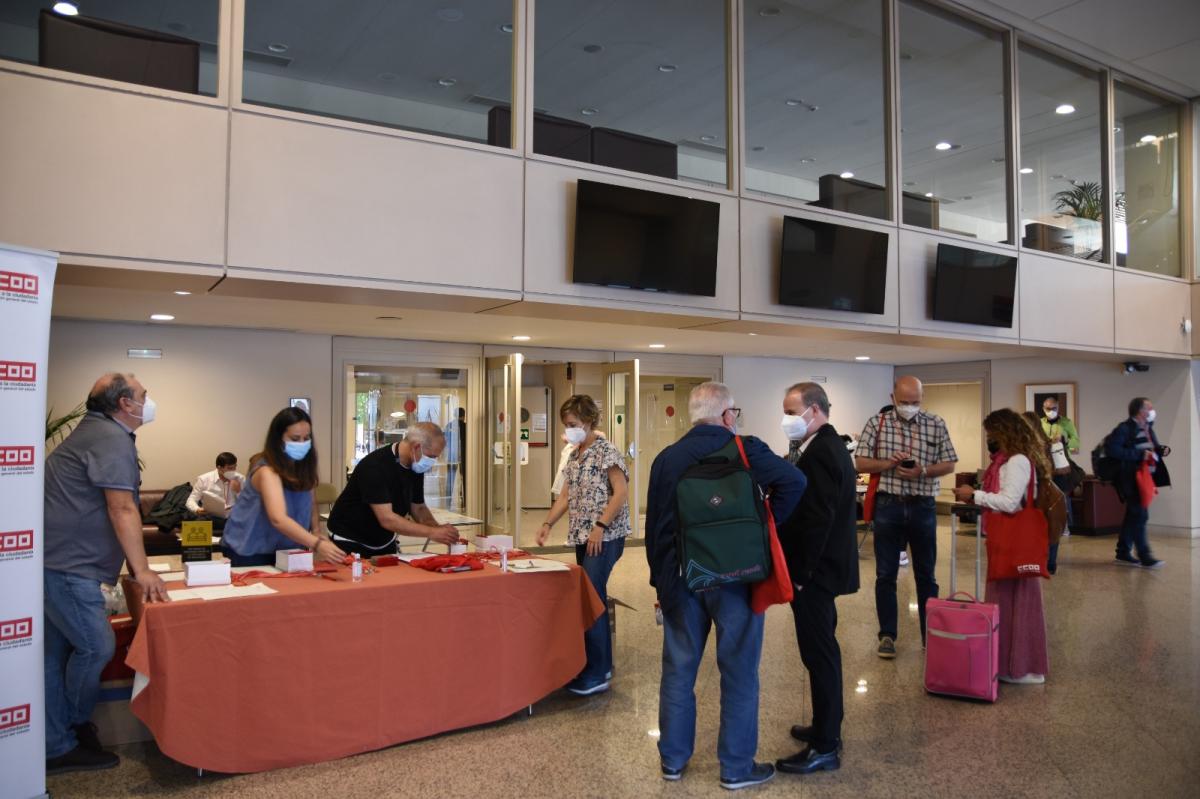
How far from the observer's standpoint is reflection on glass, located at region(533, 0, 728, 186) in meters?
6.09

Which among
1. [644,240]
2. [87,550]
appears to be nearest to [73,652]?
[87,550]

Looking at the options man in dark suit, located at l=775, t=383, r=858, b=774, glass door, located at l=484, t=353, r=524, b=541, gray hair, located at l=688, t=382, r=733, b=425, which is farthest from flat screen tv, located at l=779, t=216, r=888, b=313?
glass door, located at l=484, t=353, r=524, b=541

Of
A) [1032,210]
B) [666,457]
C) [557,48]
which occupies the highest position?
[557,48]

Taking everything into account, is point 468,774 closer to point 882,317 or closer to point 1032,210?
point 882,317

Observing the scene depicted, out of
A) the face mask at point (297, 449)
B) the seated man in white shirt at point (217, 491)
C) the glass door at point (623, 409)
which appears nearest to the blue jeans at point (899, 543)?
the face mask at point (297, 449)

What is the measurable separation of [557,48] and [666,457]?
4.28 m

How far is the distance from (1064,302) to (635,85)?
5154 millimetres

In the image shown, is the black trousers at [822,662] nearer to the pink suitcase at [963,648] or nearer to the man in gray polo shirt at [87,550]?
the pink suitcase at [963,648]

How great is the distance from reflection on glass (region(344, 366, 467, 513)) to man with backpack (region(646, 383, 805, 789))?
7123 mm

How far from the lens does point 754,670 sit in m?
3.56

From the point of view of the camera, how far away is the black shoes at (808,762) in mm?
3760

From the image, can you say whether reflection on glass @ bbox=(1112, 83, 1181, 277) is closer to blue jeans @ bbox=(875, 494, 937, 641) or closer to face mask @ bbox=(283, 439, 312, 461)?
blue jeans @ bbox=(875, 494, 937, 641)

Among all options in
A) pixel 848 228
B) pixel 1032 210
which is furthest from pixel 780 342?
pixel 848 228

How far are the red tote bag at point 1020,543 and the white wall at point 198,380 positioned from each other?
722 centimetres
